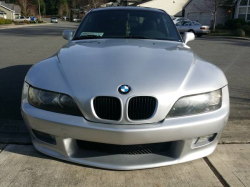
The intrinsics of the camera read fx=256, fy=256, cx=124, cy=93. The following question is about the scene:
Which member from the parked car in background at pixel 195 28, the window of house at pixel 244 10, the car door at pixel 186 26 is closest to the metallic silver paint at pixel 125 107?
the parked car in background at pixel 195 28

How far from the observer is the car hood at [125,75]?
6.76 feet

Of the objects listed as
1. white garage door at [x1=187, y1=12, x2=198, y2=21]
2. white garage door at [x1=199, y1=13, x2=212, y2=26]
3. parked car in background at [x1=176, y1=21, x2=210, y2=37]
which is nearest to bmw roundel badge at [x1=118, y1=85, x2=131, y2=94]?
parked car in background at [x1=176, y1=21, x2=210, y2=37]

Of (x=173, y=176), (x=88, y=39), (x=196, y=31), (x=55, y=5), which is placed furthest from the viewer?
(x=55, y=5)

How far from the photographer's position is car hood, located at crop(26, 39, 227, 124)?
2.06 meters

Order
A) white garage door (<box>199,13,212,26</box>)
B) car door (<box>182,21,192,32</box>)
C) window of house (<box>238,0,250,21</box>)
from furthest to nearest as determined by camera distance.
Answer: white garage door (<box>199,13,212,26</box>), window of house (<box>238,0,250,21</box>), car door (<box>182,21,192,32</box>)

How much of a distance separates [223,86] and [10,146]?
229 cm

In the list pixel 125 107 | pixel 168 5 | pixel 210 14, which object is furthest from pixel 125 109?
pixel 168 5

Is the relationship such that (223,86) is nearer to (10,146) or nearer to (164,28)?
(164,28)

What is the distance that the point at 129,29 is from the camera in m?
3.62

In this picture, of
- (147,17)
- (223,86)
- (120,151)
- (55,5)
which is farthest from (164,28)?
(55,5)

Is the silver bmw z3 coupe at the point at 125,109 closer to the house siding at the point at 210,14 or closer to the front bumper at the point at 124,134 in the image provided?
the front bumper at the point at 124,134

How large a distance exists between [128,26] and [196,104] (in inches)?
74.6

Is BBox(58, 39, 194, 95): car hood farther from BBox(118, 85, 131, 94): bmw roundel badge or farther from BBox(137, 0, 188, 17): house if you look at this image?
BBox(137, 0, 188, 17): house

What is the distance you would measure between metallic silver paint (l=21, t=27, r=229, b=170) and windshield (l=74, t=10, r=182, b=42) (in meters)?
1.10
